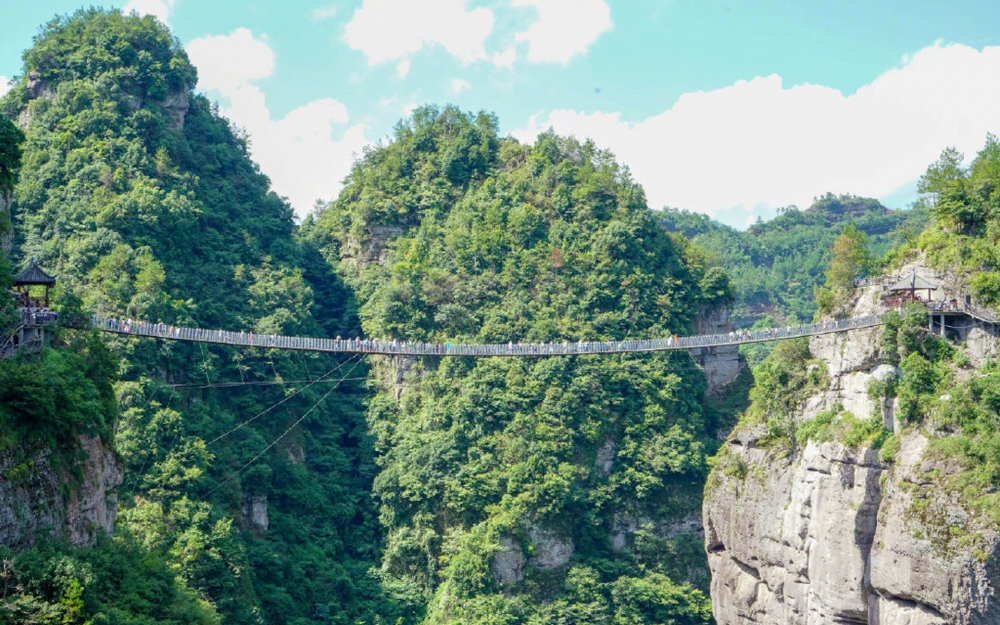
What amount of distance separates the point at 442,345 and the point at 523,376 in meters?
8.84

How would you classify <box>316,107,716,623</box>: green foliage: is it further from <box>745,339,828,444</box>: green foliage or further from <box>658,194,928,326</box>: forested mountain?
<box>658,194,928,326</box>: forested mountain

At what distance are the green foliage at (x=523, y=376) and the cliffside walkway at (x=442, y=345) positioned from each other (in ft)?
22.7

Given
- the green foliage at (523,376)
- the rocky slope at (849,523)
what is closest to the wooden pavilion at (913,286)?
the rocky slope at (849,523)

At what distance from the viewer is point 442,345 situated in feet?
145

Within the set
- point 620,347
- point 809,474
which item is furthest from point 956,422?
point 620,347

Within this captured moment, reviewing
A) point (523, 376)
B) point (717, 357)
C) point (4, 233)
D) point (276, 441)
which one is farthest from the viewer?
point (717, 357)

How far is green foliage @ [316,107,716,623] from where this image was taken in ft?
162

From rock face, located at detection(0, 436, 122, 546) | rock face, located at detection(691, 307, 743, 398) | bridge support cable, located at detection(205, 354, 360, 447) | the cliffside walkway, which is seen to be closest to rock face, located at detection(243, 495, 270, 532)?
bridge support cable, located at detection(205, 354, 360, 447)

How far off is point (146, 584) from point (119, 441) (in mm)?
14397

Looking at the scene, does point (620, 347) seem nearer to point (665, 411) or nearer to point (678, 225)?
point (665, 411)

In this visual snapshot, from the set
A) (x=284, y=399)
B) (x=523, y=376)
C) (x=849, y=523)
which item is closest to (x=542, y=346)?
(x=523, y=376)

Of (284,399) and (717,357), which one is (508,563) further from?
(717,357)

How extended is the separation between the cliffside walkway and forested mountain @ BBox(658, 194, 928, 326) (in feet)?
134

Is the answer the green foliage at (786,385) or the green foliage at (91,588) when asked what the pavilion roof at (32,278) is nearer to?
the green foliage at (91,588)
